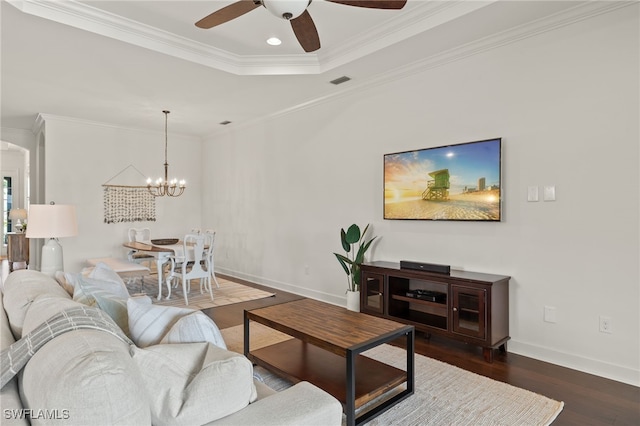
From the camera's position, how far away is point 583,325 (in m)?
2.90

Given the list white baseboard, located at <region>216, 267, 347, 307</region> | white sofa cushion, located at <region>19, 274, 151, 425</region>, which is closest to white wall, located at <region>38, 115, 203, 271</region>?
white baseboard, located at <region>216, 267, 347, 307</region>

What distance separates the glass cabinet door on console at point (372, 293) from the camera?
3.80m

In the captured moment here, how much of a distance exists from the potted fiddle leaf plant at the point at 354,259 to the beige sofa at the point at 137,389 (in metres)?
2.85

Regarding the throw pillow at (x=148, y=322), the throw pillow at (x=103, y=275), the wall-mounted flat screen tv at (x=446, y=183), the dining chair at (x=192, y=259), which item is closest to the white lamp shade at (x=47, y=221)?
the throw pillow at (x=103, y=275)

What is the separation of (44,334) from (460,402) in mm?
2300

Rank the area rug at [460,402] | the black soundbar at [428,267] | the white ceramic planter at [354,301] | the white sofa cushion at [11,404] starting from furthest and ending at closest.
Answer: the white ceramic planter at [354,301], the black soundbar at [428,267], the area rug at [460,402], the white sofa cushion at [11,404]

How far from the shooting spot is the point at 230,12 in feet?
8.15

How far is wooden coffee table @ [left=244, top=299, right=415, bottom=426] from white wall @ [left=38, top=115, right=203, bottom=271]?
200 inches

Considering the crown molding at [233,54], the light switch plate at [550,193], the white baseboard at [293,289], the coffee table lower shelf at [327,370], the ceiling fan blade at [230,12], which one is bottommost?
the white baseboard at [293,289]

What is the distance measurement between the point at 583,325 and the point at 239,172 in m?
5.37

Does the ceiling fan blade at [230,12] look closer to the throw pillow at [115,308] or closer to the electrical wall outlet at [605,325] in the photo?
the throw pillow at [115,308]

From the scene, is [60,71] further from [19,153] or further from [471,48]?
[19,153]

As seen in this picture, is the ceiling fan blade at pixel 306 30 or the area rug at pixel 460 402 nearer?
the area rug at pixel 460 402

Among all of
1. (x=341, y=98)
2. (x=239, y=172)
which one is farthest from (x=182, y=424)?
(x=239, y=172)
